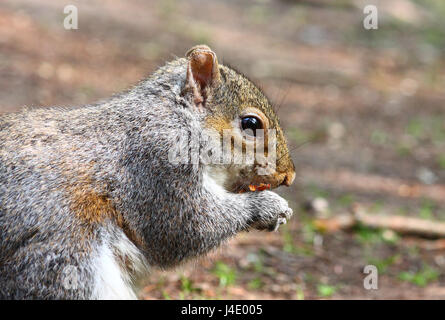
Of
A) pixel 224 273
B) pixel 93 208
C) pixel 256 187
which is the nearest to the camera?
pixel 93 208

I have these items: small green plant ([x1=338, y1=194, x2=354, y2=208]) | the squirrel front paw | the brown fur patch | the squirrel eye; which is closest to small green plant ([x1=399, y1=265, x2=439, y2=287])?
small green plant ([x1=338, y1=194, x2=354, y2=208])

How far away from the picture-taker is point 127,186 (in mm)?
3412

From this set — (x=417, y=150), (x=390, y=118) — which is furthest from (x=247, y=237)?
(x=390, y=118)

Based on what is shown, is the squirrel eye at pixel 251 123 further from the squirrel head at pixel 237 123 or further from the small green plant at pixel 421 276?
the small green plant at pixel 421 276

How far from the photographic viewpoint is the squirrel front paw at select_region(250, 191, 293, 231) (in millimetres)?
3693

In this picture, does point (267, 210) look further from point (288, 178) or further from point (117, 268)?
point (117, 268)

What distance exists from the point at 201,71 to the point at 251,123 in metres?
0.42

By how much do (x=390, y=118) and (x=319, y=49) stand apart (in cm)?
341

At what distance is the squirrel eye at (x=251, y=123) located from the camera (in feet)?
12.0

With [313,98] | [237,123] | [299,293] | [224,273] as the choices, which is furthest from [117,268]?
[313,98]

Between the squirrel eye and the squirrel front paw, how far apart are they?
39cm

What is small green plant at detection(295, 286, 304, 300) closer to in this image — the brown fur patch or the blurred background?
the blurred background

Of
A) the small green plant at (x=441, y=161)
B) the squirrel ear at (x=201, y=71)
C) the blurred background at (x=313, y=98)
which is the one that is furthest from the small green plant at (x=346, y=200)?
the squirrel ear at (x=201, y=71)

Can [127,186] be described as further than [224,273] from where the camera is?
No
